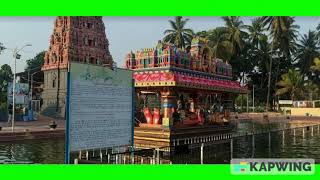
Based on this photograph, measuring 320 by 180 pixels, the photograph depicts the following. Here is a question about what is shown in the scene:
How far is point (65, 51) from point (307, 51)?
168 feet

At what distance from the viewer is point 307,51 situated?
76625 millimetres

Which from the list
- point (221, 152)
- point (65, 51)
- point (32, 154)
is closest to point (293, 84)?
point (65, 51)

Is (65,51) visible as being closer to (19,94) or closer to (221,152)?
(19,94)

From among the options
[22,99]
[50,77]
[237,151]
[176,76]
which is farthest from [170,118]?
[50,77]

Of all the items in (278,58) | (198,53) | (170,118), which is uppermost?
(278,58)

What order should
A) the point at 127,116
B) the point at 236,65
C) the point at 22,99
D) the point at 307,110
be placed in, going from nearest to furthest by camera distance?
the point at 127,116 < the point at 22,99 < the point at 307,110 < the point at 236,65

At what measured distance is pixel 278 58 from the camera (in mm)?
80250

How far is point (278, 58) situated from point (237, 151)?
6732 centimetres

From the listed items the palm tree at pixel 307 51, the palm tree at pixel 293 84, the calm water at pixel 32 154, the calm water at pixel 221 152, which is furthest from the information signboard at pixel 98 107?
the palm tree at pixel 307 51

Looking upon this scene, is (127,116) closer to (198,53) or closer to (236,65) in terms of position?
(198,53)

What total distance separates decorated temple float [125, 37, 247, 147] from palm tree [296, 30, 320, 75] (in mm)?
59011

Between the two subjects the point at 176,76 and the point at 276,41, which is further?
the point at 276,41

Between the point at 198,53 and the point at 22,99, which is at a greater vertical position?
the point at 198,53

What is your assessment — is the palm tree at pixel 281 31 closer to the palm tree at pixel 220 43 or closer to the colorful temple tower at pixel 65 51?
the palm tree at pixel 220 43
